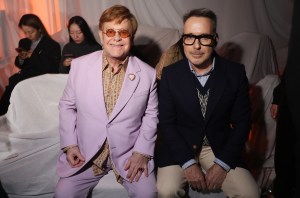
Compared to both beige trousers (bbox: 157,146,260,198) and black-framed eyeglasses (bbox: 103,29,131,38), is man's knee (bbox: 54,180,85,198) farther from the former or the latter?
black-framed eyeglasses (bbox: 103,29,131,38)

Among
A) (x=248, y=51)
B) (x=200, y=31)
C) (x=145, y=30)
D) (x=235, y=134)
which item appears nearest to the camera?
(x=200, y=31)

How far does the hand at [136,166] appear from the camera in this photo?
1.73 meters

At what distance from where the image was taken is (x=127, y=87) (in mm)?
1744

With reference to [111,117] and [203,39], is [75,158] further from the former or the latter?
[203,39]

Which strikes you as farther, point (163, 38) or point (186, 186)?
point (163, 38)

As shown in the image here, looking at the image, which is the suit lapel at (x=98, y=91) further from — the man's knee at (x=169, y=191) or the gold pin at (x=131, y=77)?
the man's knee at (x=169, y=191)

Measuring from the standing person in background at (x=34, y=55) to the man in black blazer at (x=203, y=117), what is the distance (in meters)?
2.00

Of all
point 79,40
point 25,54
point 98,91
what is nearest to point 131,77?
point 98,91

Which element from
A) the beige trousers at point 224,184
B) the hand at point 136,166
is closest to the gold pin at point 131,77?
the hand at point 136,166

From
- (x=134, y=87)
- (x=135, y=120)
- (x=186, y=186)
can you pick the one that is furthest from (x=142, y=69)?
(x=186, y=186)

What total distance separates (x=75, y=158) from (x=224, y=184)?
0.85 meters

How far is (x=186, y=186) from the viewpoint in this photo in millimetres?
1854

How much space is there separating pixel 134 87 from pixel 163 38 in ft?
5.72

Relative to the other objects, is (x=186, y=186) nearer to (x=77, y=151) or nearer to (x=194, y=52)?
(x=77, y=151)
